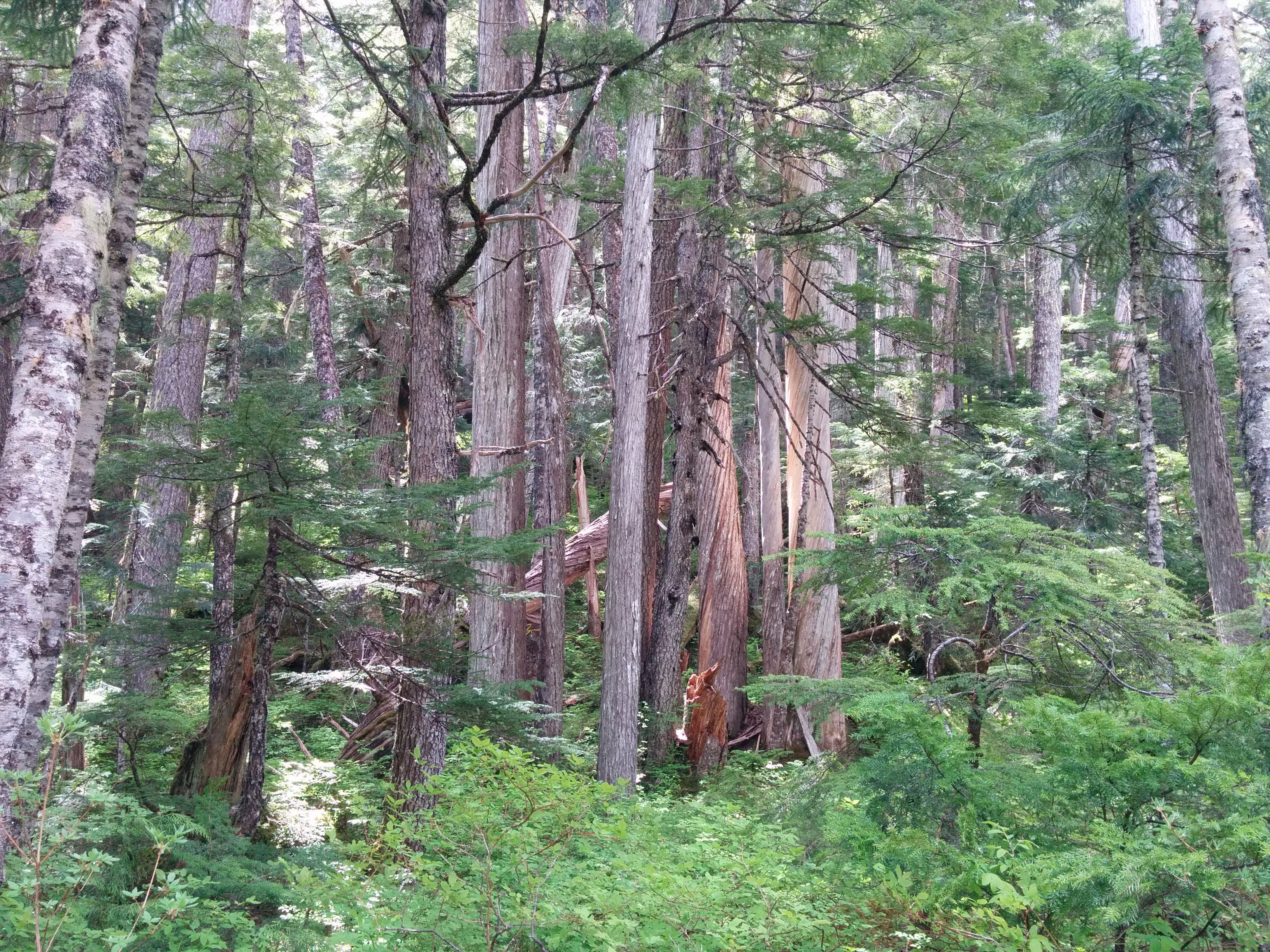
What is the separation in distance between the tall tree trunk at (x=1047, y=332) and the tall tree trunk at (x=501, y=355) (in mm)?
10911

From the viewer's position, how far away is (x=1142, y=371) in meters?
9.79

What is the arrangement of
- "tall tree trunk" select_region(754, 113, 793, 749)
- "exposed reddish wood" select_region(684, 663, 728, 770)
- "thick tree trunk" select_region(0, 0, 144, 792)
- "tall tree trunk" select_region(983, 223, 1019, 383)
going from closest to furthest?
1. "thick tree trunk" select_region(0, 0, 144, 792)
2. "tall tree trunk" select_region(754, 113, 793, 749)
3. "exposed reddish wood" select_region(684, 663, 728, 770)
4. "tall tree trunk" select_region(983, 223, 1019, 383)

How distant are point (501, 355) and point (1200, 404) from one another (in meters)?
9.02

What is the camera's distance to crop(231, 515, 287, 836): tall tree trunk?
528cm

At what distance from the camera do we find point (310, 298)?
12852 millimetres

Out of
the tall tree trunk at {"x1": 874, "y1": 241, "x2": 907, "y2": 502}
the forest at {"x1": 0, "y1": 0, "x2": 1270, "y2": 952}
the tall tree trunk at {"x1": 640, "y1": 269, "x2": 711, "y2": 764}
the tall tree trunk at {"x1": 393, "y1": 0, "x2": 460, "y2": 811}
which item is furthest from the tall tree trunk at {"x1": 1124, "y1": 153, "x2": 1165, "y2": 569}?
the tall tree trunk at {"x1": 393, "y1": 0, "x2": 460, "y2": 811}

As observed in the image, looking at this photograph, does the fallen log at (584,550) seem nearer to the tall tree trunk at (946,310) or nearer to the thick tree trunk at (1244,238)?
the tall tree trunk at (946,310)

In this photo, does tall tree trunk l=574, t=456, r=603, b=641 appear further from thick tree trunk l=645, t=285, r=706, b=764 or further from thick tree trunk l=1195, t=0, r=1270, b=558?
thick tree trunk l=1195, t=0, r=1270, b=558

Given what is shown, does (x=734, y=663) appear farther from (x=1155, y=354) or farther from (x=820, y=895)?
(x=1155, y=354)

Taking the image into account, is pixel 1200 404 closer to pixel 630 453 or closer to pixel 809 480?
pixel 809 480

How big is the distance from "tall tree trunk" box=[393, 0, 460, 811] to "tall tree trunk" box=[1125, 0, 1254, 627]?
8920 mm

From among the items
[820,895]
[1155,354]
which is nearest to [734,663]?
[820,895]

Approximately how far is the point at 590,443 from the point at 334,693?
23.5ft

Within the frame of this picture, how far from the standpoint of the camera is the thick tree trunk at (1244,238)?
7629mm
